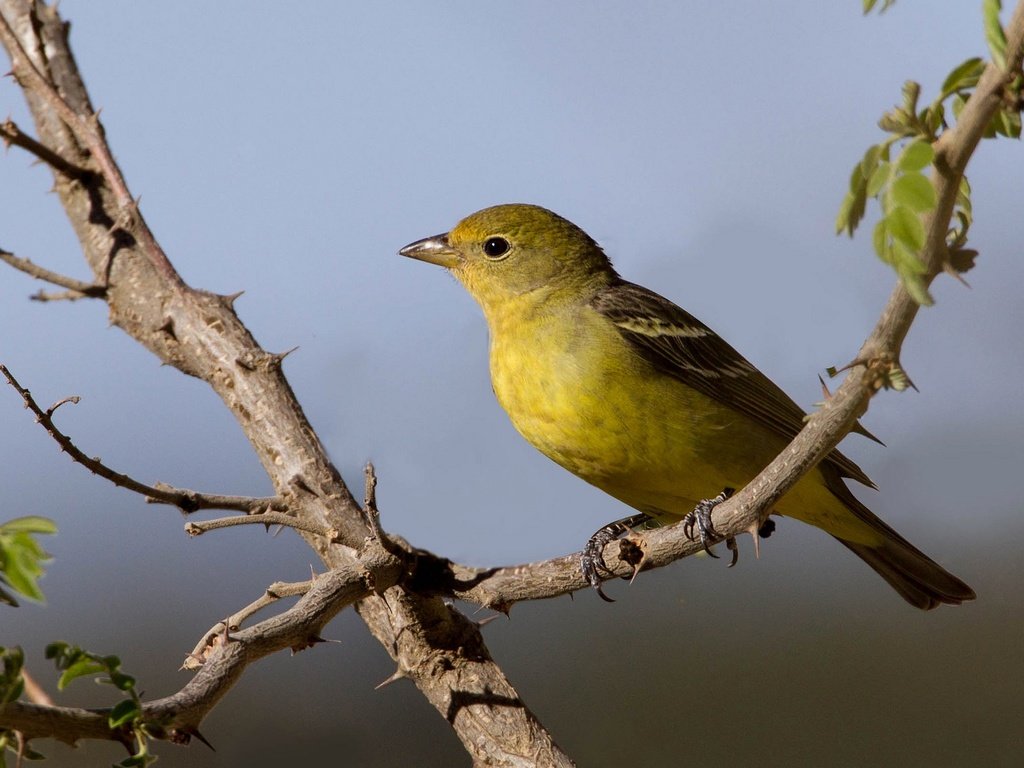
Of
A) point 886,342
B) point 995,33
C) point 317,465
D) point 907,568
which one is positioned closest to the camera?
point 995,33

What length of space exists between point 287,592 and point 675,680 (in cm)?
546

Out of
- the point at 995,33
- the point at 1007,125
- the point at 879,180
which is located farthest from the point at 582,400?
the point at 995,33

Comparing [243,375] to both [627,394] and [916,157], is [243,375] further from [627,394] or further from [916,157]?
[916,157]

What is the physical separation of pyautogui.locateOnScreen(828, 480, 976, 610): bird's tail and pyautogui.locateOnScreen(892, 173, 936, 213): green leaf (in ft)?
12.3

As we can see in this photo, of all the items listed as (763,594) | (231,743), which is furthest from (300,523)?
(763,594)

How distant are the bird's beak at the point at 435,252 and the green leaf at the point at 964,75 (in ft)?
14.0

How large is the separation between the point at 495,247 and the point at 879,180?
13.6 ft

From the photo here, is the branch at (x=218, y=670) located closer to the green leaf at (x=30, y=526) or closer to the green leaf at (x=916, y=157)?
the green leaf at (x=30, y=526)

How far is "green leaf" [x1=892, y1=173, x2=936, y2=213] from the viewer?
214 centimetres

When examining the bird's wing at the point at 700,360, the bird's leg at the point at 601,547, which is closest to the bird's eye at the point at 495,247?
the bird's wing at the point at 700,360

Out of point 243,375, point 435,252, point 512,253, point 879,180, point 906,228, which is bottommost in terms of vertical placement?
point 906,228

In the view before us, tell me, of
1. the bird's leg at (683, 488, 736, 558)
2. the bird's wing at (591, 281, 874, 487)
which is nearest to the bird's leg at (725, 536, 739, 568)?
the bird's leg at (683, 488, 736, 558)

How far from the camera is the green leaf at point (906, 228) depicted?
6.98 ft

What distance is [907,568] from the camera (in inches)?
236
